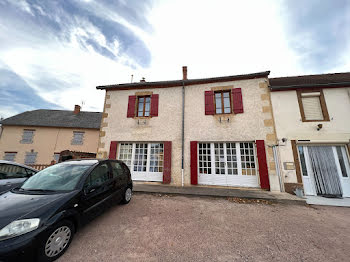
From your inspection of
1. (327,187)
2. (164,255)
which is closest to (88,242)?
(164,255)

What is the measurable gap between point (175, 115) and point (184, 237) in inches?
203

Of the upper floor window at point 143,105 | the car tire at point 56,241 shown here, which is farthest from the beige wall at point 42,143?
the car tire at point 56,241

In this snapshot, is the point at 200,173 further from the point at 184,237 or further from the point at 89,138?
the point at 89,138

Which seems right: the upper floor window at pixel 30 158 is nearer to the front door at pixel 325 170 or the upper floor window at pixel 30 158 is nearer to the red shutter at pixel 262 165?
the red shutter at pixel 262 165

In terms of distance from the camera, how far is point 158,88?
23.9 ft

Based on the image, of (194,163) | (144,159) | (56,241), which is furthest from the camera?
(144,159)

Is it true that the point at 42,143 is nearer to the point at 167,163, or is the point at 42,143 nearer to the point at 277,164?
the point at 167,163

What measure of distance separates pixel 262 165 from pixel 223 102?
342cm

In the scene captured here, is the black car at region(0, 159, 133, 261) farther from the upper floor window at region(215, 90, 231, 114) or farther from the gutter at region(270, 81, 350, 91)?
the gutter at region(270, 81, 350, 91)

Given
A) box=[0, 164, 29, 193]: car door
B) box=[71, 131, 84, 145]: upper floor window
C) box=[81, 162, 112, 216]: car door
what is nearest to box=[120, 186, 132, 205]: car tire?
box=[81, 162, 112, 216]: car door

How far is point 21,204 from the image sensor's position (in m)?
1.89

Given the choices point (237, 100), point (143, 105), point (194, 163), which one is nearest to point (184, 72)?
point (143, 105)

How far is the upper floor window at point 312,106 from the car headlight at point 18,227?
28.1 ft

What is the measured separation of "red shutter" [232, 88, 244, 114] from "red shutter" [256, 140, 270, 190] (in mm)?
1688
